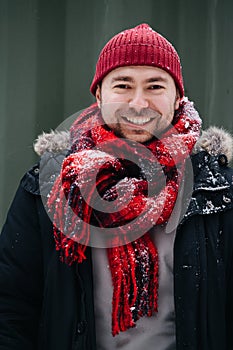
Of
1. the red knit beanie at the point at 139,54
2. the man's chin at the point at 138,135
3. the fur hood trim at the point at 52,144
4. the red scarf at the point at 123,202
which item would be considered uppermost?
the red knit beanie at the point at 139,54

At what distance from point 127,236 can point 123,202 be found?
0.37 feet

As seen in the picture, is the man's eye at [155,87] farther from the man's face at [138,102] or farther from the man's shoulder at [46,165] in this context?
the man's shoulder at [46,165]

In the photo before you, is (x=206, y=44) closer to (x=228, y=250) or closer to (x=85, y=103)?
(x=85, y=103)

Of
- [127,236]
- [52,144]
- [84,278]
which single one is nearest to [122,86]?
[52,144]

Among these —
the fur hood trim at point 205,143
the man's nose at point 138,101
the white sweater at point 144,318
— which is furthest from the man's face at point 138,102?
the white sweater at point 144,318

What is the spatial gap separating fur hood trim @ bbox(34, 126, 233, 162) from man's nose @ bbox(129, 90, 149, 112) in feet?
0.87

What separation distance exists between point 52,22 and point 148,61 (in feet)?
2.85

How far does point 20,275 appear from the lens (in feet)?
5.62

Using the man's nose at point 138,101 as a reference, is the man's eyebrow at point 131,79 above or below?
above

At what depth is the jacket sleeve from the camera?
1708 mm

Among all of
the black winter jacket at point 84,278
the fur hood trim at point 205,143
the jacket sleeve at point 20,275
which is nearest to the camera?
the black winter jacket at point 84,278

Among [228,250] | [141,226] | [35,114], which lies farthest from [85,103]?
[228,250]

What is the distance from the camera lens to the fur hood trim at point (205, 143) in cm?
181

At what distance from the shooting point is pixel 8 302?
172cm
